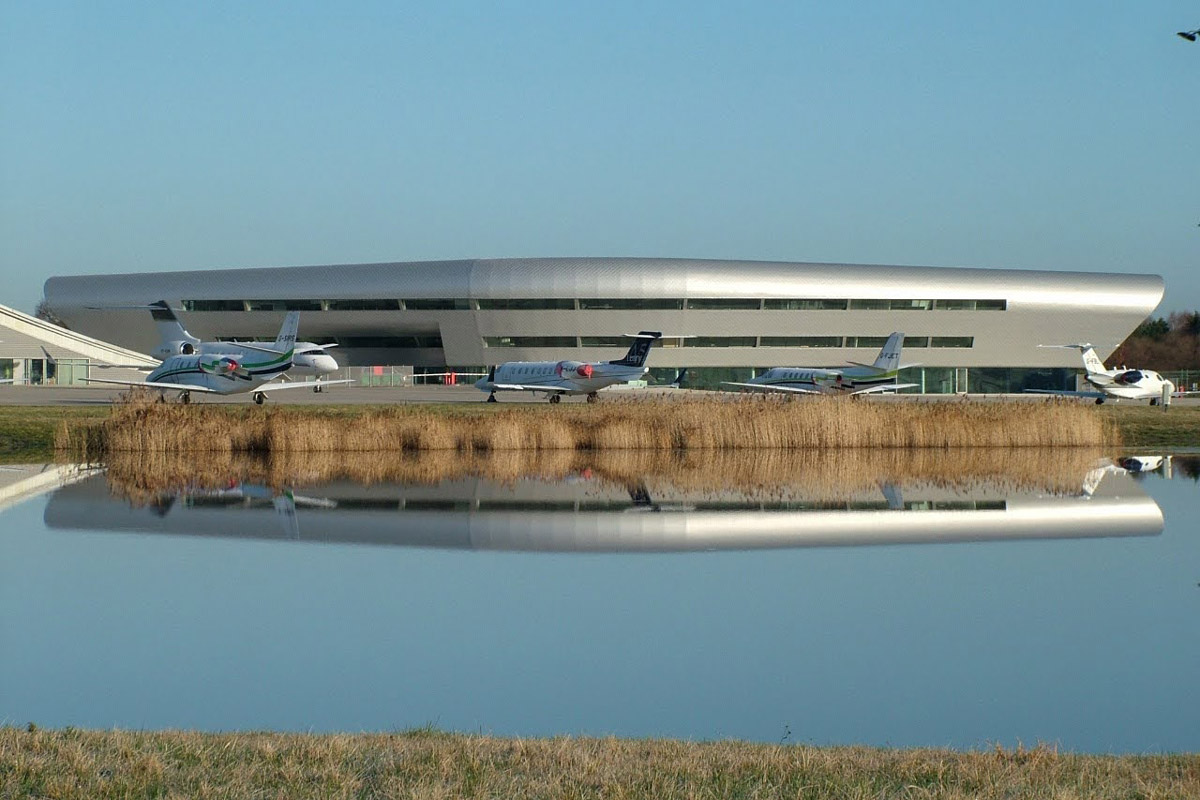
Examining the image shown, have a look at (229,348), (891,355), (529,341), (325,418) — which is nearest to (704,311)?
(529,341)

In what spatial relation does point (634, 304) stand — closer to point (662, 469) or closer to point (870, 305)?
point (870, 305)

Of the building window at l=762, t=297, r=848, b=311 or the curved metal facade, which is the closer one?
the curved metal facade

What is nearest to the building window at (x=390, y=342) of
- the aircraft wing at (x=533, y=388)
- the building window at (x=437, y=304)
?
the building window at (x=437, y=304)

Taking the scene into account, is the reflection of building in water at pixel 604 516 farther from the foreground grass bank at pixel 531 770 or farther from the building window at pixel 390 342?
the building window at pixel 390 342

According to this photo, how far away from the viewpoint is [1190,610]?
43.2 feet

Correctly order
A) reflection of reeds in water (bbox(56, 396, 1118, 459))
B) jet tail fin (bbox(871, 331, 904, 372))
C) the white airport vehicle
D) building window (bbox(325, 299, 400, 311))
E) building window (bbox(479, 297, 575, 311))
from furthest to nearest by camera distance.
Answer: building window (bbox(325, 299, 400, 311)), building window (bbox(479, 297, 575, 311)), jet tail fin (bbox(871, 331, 904, 372)), the white airport vehicle, reflection of reeds in water (bbox(56, 396, 1118, 459))

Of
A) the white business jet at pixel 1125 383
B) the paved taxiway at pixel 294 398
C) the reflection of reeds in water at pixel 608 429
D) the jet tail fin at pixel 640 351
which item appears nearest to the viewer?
the reflection of reeds in water at pixel 608 429

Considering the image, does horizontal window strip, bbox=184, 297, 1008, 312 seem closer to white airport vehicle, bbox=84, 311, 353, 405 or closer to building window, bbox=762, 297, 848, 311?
building window, bbox=762, 297, 848, 311

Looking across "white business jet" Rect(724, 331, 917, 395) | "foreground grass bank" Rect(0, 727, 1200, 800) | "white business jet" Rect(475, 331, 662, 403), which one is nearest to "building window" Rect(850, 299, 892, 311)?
"white business jet" Rect(724, 331, 917, 395)

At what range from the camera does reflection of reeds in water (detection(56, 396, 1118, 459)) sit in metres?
33.7

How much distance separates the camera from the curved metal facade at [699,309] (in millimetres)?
86250

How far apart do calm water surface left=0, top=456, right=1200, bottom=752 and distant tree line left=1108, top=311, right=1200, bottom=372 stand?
403ft

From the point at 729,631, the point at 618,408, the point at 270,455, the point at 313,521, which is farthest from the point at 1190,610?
the point at 618,408

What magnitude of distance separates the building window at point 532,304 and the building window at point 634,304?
1.06 m
